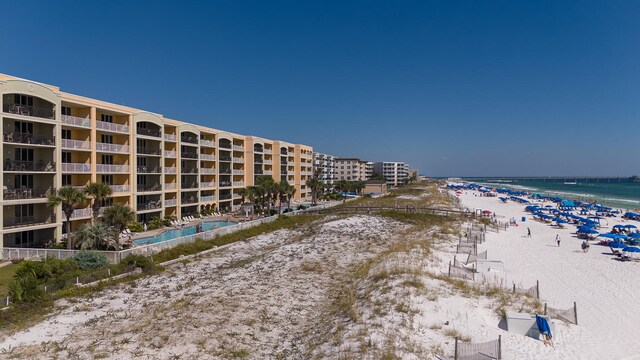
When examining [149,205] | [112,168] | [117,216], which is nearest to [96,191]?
[117,216]

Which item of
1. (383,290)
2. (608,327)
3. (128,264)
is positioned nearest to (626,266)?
(608,327)

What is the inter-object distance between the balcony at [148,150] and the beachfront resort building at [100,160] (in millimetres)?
116

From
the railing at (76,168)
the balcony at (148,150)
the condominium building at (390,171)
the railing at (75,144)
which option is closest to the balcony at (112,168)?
the railing at (76,168)

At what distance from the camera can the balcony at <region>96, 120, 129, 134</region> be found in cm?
3616

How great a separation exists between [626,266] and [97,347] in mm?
36766

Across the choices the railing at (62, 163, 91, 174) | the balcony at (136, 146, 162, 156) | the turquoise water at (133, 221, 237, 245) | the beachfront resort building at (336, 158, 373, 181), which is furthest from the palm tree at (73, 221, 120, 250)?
the beachfront resort building at (336, 158, 373, 181)

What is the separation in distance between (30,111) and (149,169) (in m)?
15.7

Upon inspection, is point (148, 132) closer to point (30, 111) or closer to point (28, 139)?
point (30, 111)

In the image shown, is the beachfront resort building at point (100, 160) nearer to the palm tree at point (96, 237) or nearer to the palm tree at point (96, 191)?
the palm tree at point (96, 191)

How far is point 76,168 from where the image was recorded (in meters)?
33.8

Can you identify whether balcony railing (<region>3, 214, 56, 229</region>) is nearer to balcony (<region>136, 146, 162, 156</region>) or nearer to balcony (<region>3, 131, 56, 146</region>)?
balcony (<region>3, 131, 56, 146</region>)

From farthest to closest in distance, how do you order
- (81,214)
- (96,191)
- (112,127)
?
(112,127)
(81,214)
(96,191)

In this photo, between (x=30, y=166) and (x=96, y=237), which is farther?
(x=30, y=166)

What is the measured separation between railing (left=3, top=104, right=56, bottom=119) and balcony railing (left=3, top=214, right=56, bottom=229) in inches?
326
